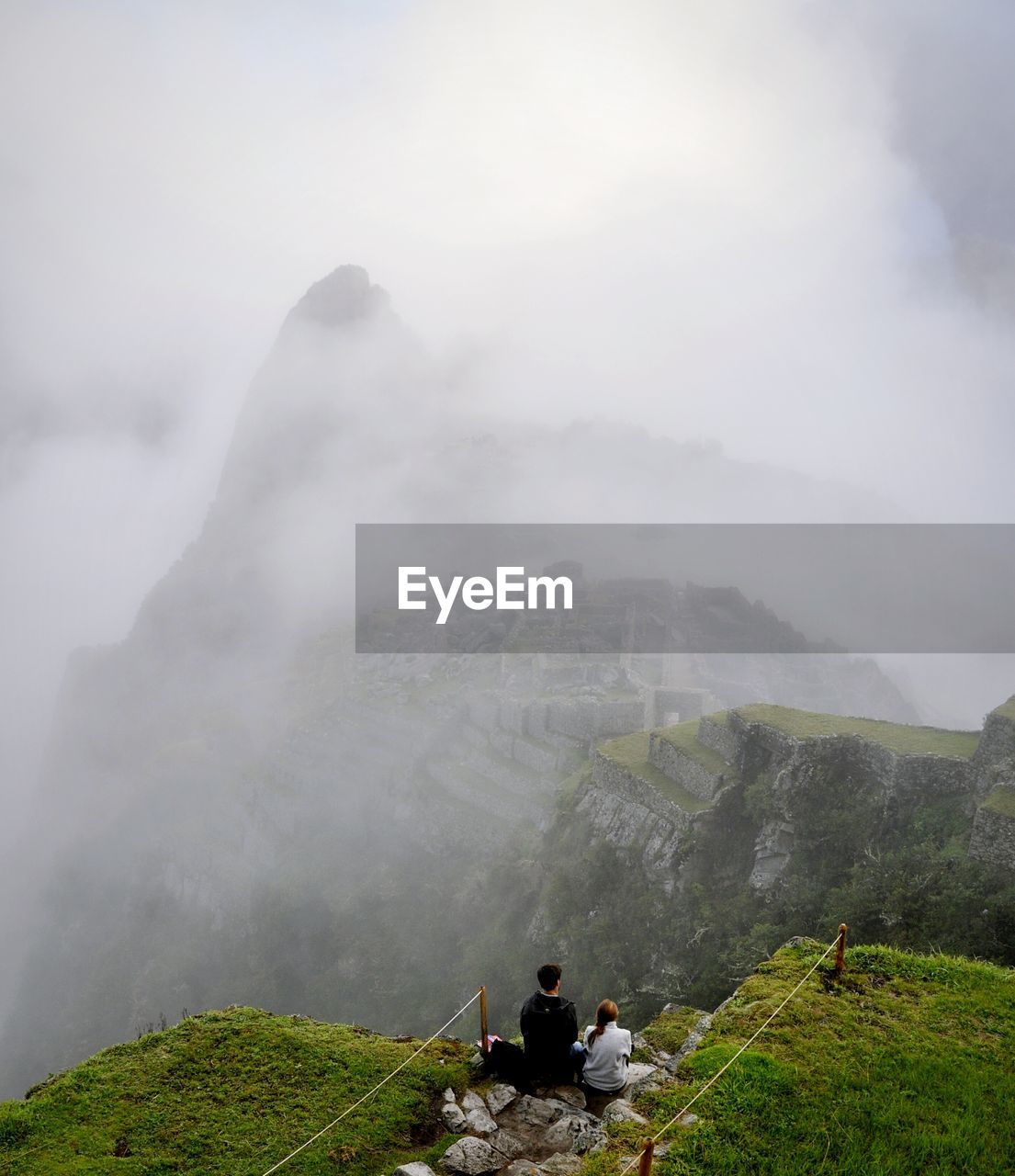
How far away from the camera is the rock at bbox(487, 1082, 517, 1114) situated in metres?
8.05

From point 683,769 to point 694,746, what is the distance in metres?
0.92

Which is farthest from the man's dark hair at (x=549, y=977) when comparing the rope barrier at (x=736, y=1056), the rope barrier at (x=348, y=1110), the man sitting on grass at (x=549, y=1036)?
the rope barrier at (x=736, y=1056)

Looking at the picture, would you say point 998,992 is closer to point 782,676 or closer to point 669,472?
point 782,676

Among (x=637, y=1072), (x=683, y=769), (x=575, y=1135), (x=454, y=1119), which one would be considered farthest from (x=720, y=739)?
(x=454, y=1119)

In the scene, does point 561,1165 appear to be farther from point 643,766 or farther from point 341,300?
point 341,300

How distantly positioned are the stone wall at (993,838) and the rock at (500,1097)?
1128 cm

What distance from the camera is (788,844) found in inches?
755

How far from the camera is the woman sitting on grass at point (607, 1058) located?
8203 mm

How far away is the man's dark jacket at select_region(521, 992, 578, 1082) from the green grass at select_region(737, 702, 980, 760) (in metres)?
13.4

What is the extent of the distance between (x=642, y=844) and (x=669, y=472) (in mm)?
77118

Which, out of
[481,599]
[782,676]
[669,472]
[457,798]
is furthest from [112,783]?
[669,472]

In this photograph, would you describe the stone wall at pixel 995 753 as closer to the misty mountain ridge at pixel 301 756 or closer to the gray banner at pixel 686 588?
the misty mountain ridge at pixel 301 756

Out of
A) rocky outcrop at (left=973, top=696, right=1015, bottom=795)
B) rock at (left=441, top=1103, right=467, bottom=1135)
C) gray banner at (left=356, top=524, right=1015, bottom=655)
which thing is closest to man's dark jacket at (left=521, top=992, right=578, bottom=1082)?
rock at (left=441, top=1103, right=467, bottom=1135)

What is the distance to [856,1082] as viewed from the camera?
737 centimetres
